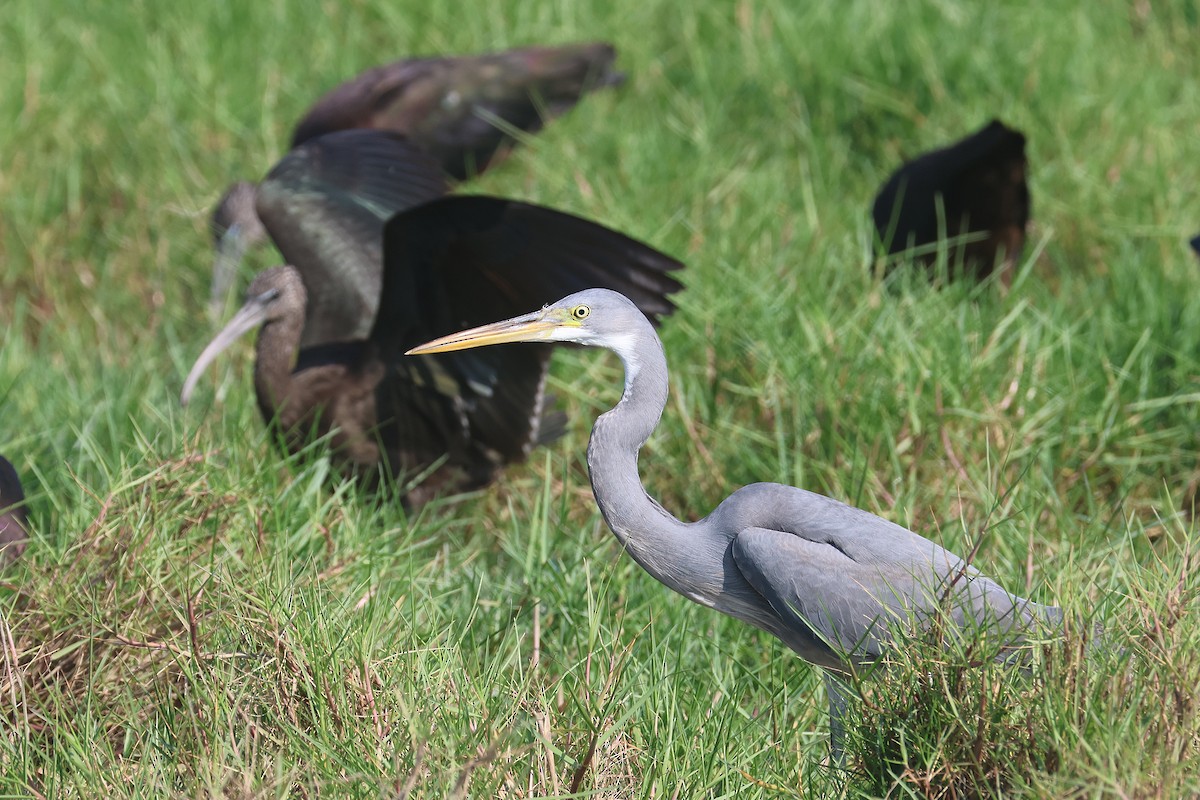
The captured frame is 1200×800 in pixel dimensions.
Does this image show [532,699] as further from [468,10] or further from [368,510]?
[468,10]

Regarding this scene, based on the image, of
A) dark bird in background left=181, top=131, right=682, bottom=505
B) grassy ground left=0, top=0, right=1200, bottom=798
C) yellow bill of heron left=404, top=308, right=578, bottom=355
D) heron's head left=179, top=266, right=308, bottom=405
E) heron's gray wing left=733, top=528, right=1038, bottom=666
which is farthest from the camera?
heron's head left=179, top=266, right=308, bottom=405

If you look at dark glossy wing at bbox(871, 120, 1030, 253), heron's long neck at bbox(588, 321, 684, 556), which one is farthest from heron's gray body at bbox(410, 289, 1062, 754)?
dark glossy wing at bbox(871, 120, 1030, 253)

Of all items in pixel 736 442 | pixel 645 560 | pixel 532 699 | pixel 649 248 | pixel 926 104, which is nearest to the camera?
pixel 532 699

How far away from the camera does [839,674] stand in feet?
9.07

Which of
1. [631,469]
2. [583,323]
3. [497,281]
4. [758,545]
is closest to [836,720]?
[758,545]

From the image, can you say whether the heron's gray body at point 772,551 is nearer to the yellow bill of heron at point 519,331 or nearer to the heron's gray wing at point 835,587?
the heron's gray wing at point 835,587

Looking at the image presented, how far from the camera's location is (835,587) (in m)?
2.75

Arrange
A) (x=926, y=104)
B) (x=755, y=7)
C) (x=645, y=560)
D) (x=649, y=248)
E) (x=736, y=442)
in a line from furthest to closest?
(x=755, y=7)
(x=926, y=104)
(x=736, y=442)
(x=649, y=248)
(x=645, y=560)

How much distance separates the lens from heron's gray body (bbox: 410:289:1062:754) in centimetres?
274

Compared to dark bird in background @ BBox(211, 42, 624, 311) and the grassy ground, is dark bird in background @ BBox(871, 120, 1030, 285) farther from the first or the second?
dark bird in background @ BBox(211, 42, 624, 311)

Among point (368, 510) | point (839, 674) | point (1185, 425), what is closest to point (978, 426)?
point (1185, 425)

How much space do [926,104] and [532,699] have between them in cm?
389

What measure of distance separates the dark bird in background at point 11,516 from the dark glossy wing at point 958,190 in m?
2.89

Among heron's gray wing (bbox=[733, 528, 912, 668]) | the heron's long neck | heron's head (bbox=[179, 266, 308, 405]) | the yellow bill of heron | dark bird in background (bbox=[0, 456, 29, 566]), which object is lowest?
heron's head (bbox=[179, 266, 308, 405])
